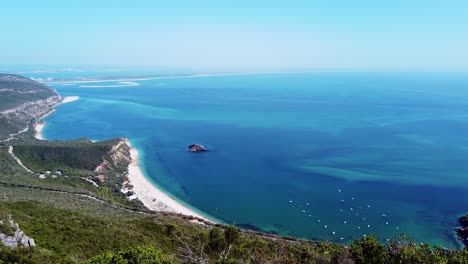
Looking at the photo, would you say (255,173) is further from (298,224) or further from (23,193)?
(23,193)

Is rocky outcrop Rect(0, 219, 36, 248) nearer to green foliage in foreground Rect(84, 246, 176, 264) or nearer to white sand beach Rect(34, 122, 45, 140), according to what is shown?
green foliage in foreground Rect(84, 246, 176, 264)

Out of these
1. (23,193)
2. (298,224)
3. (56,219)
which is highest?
(56,219)

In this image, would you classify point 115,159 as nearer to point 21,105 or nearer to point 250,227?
point 250,227

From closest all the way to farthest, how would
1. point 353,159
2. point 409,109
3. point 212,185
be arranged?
point 212,185 → point 353,159 → point 409,109

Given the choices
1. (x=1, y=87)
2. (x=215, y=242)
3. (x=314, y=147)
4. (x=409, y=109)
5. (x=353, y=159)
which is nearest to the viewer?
(x=215, y=242)

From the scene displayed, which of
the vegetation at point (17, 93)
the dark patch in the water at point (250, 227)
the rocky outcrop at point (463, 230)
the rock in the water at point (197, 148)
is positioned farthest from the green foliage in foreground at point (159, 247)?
the vegetation at point (17, 93)

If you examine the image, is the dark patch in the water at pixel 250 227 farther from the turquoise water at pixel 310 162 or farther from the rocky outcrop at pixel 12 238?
the rocky outcrop at pixel 12 238

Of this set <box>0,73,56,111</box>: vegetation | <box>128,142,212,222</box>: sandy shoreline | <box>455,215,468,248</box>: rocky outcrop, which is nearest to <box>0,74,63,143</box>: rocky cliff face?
<box>0,73,56,111</box>: vegetation

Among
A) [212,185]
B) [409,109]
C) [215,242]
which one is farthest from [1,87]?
[409,109]
